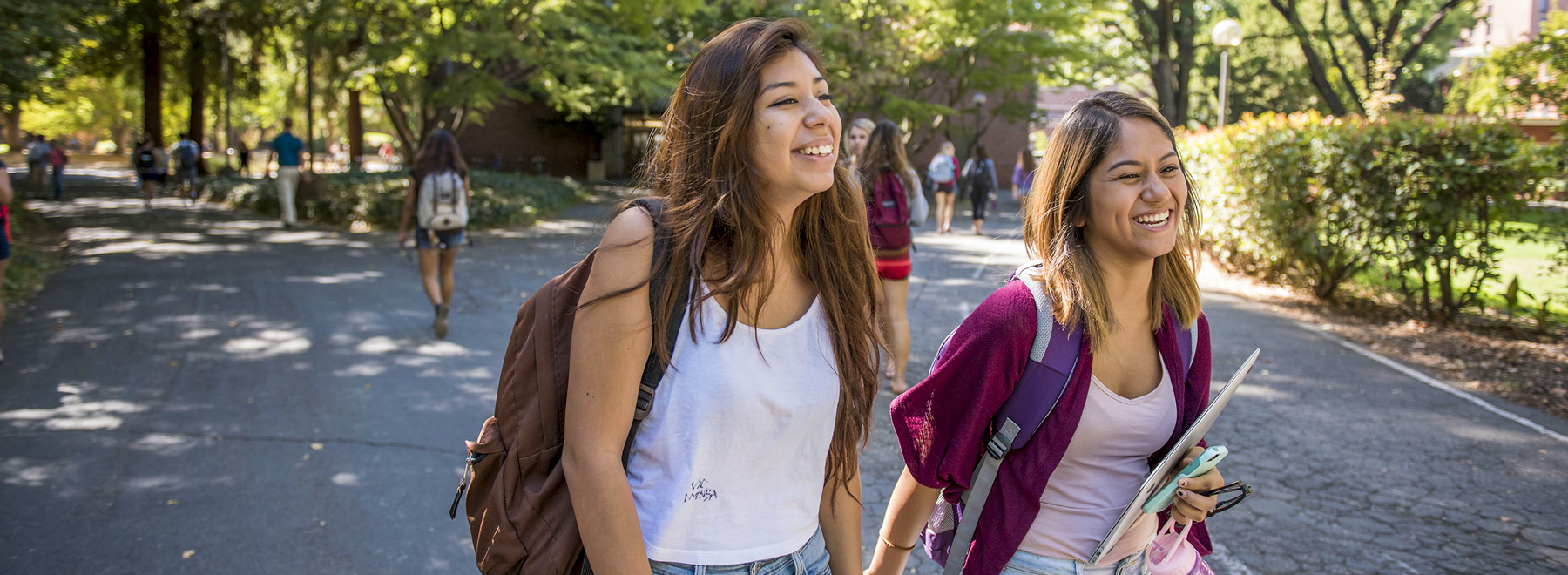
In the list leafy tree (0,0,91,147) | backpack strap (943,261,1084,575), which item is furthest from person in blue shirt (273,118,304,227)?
backpack strap (943,261,1084,575)

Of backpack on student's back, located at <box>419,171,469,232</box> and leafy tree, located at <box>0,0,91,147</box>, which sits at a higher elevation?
leafy tree, located at <box>0,0,91,147</box>

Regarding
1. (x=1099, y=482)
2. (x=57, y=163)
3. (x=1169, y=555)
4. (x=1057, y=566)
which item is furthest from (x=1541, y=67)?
(x=57, y=163)

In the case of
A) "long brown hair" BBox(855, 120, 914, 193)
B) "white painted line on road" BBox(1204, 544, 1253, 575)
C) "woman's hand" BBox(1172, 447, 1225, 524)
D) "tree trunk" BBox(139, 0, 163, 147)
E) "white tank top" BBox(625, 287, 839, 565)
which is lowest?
"white painted line on road" BBox(1204, 544, 1253, 575)

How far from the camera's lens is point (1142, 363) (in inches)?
85.3

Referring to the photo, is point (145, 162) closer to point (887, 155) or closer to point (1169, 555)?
point (887, 155)

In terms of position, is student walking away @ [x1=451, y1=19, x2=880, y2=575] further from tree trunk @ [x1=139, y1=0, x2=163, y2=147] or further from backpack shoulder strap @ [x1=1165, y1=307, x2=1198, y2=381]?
tree trunk @ [x1=139, y1=0, x2=163, y2=147]

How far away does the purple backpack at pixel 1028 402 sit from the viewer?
77.6 inches

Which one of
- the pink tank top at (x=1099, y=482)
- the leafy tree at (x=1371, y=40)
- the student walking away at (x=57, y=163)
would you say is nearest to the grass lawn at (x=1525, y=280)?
the leafy tree at (x=1371, y=40)

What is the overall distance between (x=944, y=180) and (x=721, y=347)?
1567 centimetres

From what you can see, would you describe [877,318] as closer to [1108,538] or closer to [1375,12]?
[1108,538]

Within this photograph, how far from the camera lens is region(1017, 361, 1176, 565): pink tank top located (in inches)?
80.2

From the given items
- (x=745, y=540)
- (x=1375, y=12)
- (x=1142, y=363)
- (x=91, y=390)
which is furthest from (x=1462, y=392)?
(x=1375, y=12)

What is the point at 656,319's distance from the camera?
5.24ft

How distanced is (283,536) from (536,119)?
109 feet
